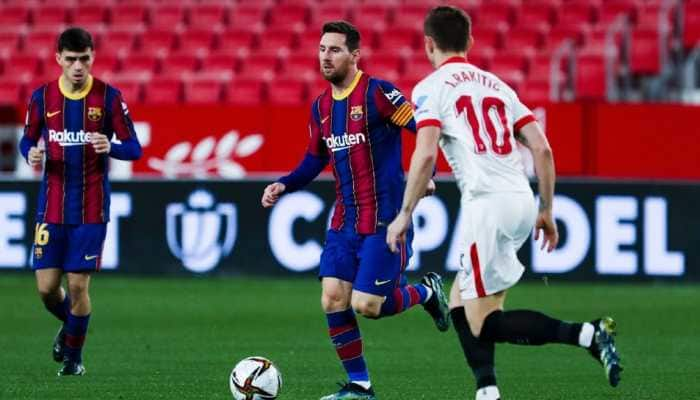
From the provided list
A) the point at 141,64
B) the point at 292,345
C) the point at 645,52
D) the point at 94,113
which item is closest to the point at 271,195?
the point at 94,113

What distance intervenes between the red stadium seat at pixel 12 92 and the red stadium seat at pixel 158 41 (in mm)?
1851

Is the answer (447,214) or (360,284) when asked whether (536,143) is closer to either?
(360,284)

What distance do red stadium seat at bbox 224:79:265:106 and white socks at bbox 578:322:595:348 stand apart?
13119mm

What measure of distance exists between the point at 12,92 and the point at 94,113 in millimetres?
11438

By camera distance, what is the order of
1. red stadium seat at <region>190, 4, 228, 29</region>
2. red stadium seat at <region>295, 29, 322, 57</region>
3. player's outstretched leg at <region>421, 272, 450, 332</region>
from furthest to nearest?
red stadium seat at <region>190, 4, 228, 29</region>
red stadium seat at <region>295, 29, 322, 57</region>
player's outstretched leg at <region>421, 272, 450, 332</region>

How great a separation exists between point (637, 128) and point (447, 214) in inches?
125

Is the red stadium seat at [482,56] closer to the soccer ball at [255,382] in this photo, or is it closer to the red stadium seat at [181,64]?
the red stadium seat at [181,64]

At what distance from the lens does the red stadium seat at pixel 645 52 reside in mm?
19125

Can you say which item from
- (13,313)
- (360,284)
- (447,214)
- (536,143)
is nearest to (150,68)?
(447,214)

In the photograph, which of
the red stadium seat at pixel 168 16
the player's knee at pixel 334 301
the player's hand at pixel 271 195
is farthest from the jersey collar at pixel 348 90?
the red stadium seat at pixel 168 16

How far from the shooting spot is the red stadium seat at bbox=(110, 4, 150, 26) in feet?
71.4

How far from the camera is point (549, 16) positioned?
2028 cm

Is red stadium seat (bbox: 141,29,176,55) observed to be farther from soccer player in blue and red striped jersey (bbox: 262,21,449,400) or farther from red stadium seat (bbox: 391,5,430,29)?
soccer player in blue and red striped jersey (bbox: 262,21,449,400)

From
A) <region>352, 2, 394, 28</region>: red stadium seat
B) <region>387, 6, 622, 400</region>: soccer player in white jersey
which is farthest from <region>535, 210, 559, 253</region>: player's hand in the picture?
<region>352, 2, 394, 28</region>: red stadium seat
